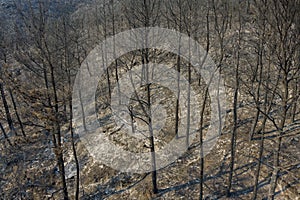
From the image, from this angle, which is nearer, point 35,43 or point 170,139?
point 35,43

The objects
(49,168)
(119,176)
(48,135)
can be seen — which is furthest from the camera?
(48,135)

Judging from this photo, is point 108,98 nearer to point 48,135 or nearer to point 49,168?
point 48,135

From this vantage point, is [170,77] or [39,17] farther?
[170,77]

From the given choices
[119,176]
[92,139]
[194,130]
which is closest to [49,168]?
[92,139]

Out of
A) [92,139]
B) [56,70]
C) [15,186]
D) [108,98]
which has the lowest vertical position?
[15,186]

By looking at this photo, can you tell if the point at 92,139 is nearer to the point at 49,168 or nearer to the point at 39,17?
the point at 49,168

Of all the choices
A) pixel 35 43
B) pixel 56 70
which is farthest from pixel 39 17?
pixel 56 70

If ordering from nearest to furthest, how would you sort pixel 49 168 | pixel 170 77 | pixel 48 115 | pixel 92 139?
pixel 48 115, pixel 49 168, pixel 92 139, pixel 170 77

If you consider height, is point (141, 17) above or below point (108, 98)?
above

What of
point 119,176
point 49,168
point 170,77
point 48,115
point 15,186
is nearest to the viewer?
point 48,115
